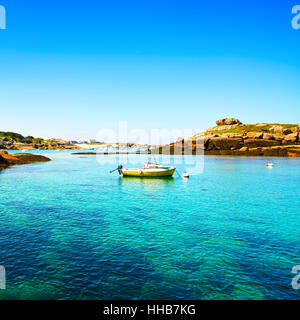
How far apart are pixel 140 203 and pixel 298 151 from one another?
123 meters

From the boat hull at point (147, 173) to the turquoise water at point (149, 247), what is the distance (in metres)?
20.1

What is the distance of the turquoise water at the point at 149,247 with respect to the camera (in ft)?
43.0

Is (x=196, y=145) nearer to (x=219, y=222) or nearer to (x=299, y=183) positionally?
(x=299, y=183)

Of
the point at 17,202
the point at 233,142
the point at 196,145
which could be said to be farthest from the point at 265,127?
the point at 17,202

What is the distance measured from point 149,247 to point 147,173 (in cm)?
3695

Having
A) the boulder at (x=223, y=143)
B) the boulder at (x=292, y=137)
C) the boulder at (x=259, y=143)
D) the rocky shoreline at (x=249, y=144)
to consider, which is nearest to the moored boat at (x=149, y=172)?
the rocky shoreline at (x=249, y=144)

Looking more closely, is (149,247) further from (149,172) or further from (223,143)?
(223,143)

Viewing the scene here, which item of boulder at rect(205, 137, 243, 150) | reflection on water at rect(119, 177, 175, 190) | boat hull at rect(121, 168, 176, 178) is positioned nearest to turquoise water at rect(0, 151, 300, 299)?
reflection on water at rect(119, 177, 175, 190)

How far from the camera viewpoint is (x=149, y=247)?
1834 cm

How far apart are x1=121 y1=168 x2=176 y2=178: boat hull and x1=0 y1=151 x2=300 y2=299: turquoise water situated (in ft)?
65.9

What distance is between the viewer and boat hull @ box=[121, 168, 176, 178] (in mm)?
55125

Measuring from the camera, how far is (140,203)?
109 ft

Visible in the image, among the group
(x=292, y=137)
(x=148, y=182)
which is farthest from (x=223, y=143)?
(x=148, y=182)
